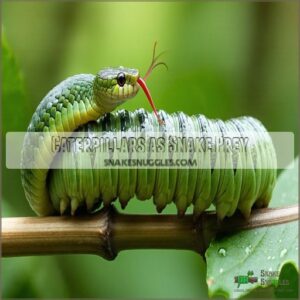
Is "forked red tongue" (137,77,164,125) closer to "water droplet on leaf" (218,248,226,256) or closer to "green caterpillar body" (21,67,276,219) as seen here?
"green caterpillar body" (21,67,276,219)

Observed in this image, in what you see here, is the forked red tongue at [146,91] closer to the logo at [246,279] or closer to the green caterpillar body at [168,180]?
the green caterpillar body at [168,180]

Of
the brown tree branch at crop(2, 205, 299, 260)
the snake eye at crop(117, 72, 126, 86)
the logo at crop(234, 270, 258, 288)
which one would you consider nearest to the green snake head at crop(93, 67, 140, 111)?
the snake eye at crop(117, 72, 126, 86)

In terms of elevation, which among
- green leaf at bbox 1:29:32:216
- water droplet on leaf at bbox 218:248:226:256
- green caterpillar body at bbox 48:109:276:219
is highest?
green leaf at bbox 1:29:32:216

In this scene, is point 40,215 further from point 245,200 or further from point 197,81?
point 197,81

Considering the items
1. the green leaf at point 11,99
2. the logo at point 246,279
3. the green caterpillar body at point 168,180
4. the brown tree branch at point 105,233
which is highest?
the green leaf at point 11,99

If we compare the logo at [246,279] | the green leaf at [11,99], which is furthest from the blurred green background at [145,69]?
the logo at [246,279]

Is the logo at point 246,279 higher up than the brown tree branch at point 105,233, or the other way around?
the brown tree branch at point 105,233
